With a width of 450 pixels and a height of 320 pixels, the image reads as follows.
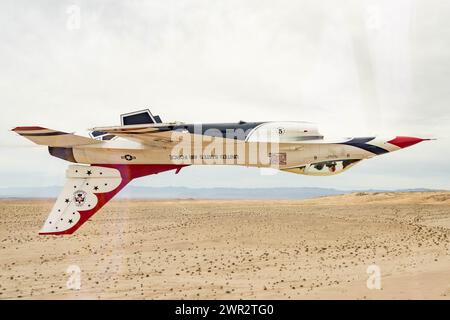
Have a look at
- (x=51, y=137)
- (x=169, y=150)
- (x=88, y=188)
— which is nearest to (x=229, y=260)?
(x=169, y=150)

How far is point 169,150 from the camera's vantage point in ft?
48.4

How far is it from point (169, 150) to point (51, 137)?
16.2 feet

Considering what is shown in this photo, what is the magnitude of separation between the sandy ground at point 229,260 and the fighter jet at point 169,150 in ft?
9.63

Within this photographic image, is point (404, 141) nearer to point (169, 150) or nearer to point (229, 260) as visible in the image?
point (169, 150)

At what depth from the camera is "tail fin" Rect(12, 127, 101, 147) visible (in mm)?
14477

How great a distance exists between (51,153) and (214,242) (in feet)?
36.9

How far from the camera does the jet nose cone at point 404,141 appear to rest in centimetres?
1432

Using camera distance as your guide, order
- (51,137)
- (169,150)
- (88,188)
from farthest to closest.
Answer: (88,188) < (51,137) < (169,150)

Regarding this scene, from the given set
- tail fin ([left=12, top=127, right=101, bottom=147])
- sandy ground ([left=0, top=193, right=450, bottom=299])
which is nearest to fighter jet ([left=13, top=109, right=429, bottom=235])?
tail fin ([left=12, top=127, right=101, bottom=147])

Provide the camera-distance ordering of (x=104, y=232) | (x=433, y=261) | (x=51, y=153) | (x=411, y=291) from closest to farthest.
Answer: (x=411, y=291)
(x=51, y=153)
(x=433, y=261)
(x=104, y=232)

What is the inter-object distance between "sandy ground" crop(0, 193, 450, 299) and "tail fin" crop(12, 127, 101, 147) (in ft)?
18.4

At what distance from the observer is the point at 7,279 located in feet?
48.8

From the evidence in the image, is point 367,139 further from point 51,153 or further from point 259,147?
point 51,153

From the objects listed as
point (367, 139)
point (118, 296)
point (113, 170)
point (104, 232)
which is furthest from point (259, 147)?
point (104, 232)
